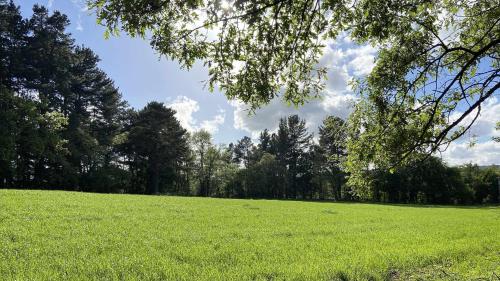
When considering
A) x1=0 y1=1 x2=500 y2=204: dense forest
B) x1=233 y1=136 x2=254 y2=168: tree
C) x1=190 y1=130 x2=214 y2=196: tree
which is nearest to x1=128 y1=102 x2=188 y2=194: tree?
x1=0 y1=1 x2=500 y2=204: dense forest

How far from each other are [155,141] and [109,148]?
337 inches

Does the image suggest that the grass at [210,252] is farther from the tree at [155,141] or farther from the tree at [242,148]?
the tree at [242,148]

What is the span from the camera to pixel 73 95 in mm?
56719

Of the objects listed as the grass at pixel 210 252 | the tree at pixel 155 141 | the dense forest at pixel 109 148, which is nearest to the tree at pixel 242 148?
the dense forest at pixel 109 148

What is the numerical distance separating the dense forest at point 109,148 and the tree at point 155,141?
20cm

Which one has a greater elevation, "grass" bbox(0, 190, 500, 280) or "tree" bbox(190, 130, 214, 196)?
Answer: "tree" bbox(190, 130, 214, 196)

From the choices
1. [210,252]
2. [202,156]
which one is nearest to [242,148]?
[202,156]

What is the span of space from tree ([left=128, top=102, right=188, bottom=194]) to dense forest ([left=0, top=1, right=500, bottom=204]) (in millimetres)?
200

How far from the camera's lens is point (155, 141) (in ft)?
229

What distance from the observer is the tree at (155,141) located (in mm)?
69375

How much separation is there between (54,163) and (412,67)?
178ft

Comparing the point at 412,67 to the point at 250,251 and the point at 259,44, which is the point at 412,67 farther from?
the point at 250,251

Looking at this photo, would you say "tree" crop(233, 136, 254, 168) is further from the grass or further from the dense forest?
the grass

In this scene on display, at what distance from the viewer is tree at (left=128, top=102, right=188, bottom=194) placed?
2731 inches
